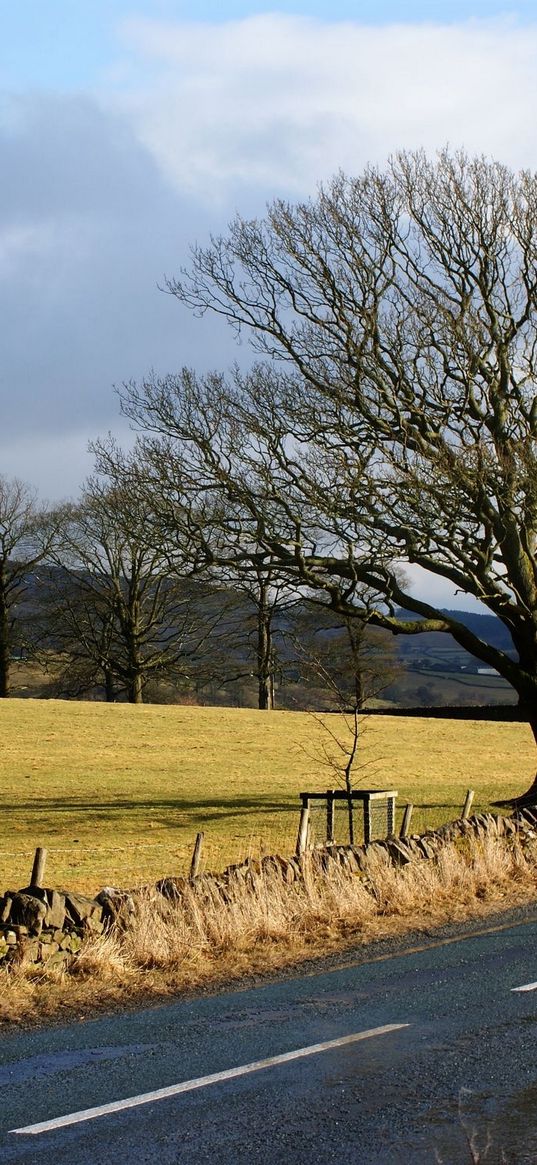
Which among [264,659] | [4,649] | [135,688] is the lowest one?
[135,688]

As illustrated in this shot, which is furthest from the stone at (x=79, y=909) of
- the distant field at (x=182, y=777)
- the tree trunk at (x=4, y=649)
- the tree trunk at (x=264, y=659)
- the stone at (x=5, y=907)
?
the tree trunk at (x=4, y=649)

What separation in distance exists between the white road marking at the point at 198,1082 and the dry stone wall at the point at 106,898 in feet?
11.7

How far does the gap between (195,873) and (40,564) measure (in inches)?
2008

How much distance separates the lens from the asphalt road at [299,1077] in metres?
6.44

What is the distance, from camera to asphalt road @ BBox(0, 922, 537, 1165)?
6438mm

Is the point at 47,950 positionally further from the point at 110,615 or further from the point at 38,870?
the point at 110,615

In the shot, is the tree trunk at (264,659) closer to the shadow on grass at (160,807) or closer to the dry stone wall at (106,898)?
the shadow on grass at (160,807)

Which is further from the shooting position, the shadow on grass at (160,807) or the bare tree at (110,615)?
the bare tree at (110,615)

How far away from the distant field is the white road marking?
398 inches

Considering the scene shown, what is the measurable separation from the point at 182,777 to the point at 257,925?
25386mm

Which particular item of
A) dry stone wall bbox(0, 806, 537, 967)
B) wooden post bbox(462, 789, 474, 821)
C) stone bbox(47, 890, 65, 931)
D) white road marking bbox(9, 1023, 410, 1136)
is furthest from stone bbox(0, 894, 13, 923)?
wooden post bbox(462, 789, 474, 821)

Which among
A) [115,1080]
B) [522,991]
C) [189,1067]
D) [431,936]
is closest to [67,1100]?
[115,1080]

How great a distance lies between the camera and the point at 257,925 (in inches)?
500

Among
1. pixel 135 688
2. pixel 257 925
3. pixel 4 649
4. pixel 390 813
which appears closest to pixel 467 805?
pixel 390 813
